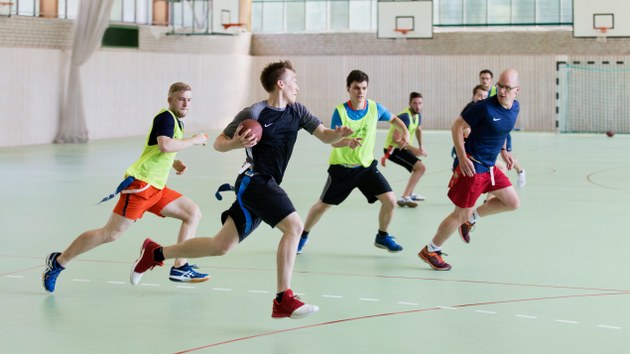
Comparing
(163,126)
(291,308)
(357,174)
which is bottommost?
(291,308)

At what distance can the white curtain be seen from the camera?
24.5 metres

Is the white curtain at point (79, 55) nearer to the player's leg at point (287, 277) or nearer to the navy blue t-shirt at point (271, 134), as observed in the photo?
the navy blue t-shirt at point (271, 134)

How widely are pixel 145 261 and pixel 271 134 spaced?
1450 millimetres

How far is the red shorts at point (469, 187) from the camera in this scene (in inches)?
314

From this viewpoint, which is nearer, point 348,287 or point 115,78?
point 348,287

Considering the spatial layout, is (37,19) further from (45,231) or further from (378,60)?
(45,231)

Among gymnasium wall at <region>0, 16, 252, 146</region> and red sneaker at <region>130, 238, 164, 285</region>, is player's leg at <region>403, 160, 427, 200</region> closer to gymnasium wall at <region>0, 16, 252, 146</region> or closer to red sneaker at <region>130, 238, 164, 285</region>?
red sneaker at <region>130, 238, 164, 285</region>

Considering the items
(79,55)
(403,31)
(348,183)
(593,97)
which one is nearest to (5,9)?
(79,55)

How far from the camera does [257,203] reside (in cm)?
611

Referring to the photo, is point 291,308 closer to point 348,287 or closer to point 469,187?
point 348,287

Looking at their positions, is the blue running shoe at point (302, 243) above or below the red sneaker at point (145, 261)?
below

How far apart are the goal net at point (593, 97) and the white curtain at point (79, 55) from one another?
15.3 m

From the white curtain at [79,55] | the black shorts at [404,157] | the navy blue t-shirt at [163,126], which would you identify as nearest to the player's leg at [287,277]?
the navy blue t-shirt at [163,126]

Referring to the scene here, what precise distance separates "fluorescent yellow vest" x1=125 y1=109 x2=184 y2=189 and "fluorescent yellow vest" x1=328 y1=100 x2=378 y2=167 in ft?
6.85
